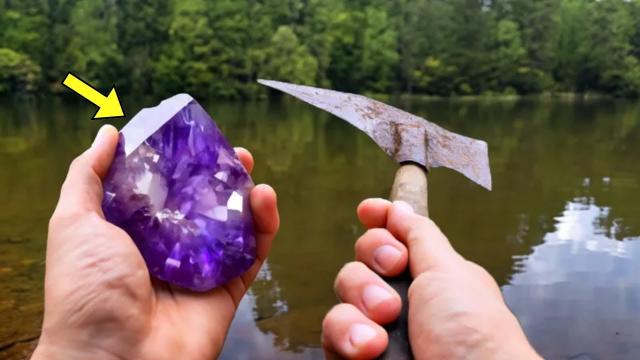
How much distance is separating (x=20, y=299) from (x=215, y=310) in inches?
261

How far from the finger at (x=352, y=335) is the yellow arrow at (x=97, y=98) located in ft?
3.43

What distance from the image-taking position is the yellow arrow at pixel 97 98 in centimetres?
234

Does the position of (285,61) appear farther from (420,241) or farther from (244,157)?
(420,241)

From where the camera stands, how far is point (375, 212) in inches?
100

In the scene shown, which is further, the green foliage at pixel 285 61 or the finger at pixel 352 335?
the green foliage at pixel 285 61

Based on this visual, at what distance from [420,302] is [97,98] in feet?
4.46

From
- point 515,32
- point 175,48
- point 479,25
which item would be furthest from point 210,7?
point 515,32

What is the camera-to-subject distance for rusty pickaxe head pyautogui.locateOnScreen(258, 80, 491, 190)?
3.04 meters

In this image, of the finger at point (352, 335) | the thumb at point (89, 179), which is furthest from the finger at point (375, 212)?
the thumb at point (89, 179)

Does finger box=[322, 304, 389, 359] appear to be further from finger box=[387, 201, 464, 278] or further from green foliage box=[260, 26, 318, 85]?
green foliage box=[260, 26, 318, 85]

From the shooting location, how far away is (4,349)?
264 inches

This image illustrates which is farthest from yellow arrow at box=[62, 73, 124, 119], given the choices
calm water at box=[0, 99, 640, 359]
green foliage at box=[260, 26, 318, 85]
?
green foliage at box=[260, 26, 318, 85]

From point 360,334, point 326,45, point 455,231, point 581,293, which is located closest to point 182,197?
point 360,334

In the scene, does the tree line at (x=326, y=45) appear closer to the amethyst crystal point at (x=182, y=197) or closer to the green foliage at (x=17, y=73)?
the green foliage at (x=17, y=73)
